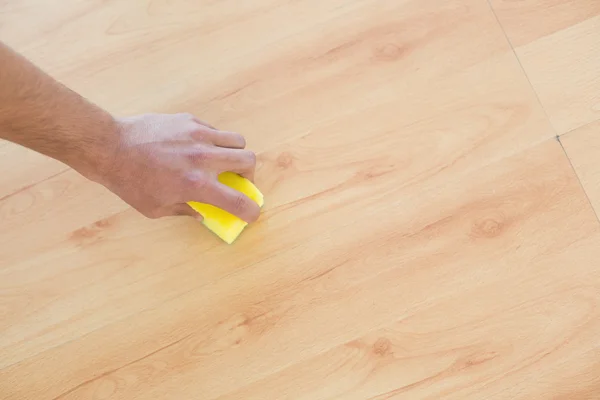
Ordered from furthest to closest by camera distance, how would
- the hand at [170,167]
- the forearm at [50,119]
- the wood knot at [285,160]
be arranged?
1. the wood knot at [285,160]
2. the hand at [170,167]
3. the forearm at [50,119]

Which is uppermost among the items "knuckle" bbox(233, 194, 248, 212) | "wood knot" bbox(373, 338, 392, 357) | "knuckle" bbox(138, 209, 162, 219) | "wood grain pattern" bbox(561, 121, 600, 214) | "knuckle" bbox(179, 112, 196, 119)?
"wood grain pattern" bbox(561, 121, 600, 214)

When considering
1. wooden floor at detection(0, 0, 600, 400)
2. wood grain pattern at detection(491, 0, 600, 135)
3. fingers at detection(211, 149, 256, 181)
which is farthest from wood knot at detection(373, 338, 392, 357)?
wood grain pattern at detection(491, 0, 600, 135)

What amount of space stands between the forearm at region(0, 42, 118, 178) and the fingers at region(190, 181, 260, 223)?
148 millimetres

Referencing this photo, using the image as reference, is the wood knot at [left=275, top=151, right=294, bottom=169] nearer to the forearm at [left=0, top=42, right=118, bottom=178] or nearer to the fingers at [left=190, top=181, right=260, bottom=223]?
the fingers at [left=190, top=181, right=260, bottom=223]

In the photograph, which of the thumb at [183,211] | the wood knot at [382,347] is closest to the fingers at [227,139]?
the thumb at [183,211]

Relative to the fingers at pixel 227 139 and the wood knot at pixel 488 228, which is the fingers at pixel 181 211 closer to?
the fingers at pixel 227 139

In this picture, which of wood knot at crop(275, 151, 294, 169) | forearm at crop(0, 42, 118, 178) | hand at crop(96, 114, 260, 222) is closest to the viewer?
forearm at crop(0, 42, 118, 178)

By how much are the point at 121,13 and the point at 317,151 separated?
0.45 metres

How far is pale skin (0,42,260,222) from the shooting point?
2.47 ft

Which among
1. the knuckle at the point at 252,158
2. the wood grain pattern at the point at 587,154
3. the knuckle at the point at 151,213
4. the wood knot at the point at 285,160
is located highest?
the wood grain pattern at the point at 587,154

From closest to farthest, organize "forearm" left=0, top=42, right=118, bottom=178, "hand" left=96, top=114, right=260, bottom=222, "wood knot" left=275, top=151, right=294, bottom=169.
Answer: "forearm" left=0, top=42, right=118, bottom=178 < "hand" left=96, top=114, right=260, bottom=222 < "wood knot" left=275, top=151, right=294, bottom=169

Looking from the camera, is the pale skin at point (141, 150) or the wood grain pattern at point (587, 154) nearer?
the pale skin at point (141, 150)

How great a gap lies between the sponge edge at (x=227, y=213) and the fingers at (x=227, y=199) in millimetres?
20

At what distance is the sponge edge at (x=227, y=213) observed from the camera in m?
0.87
